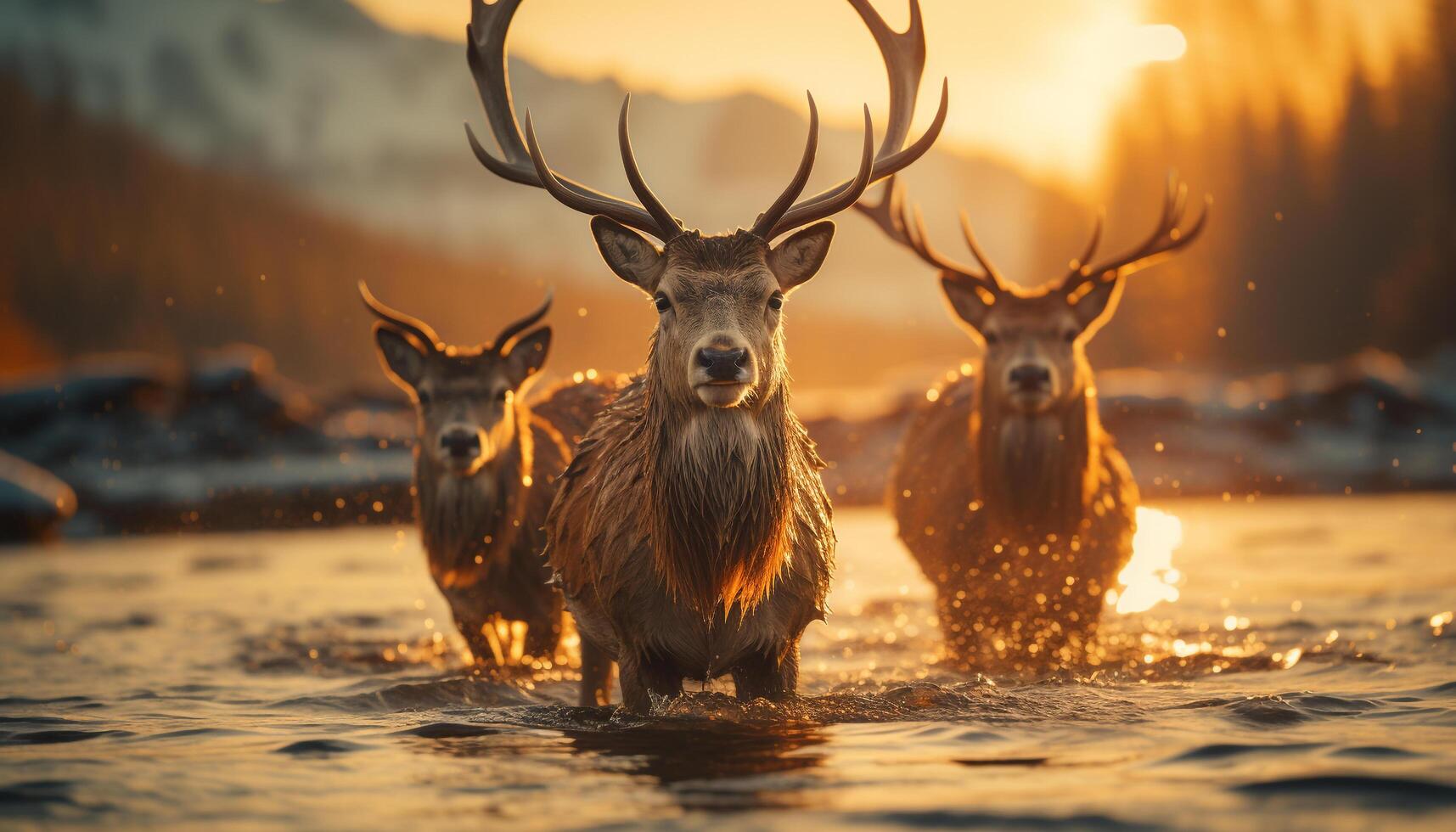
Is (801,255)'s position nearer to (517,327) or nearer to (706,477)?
(706,477)

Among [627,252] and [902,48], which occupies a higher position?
[902,48]

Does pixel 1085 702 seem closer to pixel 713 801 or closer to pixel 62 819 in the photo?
pixel 713 801

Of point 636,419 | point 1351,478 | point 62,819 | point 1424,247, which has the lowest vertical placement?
point 62,819

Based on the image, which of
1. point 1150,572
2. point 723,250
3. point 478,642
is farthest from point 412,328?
point 1150,572

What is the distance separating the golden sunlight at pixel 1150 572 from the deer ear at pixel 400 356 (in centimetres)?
409

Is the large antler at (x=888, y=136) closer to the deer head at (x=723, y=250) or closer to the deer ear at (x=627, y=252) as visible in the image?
the deer head at (x=723, y=250)

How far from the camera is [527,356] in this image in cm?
902

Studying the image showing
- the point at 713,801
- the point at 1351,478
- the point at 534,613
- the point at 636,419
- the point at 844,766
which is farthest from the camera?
the point at 1351,478

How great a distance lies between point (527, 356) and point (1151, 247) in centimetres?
369

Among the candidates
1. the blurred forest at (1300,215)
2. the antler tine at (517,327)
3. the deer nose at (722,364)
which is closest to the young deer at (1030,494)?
the antler tine at (517,327)

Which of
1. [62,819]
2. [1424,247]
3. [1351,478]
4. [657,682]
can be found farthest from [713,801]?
[1424,247]

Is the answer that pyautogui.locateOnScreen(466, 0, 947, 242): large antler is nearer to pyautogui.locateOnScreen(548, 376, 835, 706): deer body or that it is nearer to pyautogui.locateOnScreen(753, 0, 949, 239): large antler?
pyautogui.locateOnScreen(753, 0, 949, 239): large antler

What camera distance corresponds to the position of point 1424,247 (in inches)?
1801

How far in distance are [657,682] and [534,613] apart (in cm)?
238
